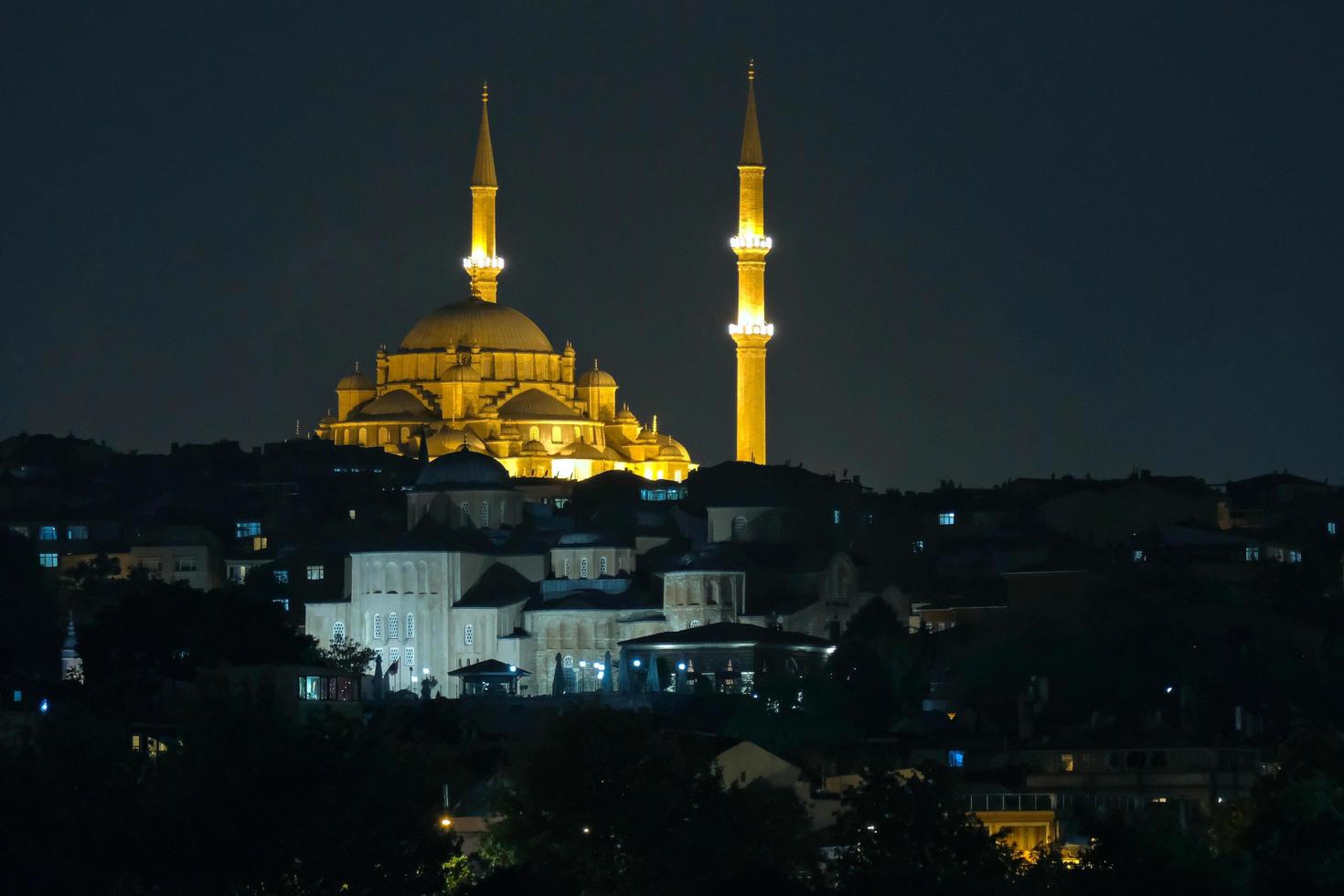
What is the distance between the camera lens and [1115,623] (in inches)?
3314

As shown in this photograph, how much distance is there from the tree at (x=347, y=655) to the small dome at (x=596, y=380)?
77.8 ft

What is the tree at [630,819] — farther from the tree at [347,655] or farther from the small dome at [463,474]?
the small dome at [463,474]

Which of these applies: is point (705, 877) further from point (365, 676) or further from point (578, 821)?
point (365, 676)

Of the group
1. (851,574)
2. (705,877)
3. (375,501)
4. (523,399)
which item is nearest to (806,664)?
(851,574)

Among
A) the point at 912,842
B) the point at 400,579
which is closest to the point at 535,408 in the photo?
the point at 400,579

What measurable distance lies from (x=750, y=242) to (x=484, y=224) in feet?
38.3

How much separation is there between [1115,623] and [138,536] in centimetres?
2391

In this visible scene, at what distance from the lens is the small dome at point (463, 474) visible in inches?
3669

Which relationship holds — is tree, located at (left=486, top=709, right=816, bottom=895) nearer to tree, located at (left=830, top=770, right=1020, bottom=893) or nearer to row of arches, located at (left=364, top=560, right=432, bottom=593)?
tree, located at (left=830, top=770, right=1020, bottom=893)

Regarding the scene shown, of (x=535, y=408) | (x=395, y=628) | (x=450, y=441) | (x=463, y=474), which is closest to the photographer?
(x=395, y=628)

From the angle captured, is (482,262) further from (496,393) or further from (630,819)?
(630,819)

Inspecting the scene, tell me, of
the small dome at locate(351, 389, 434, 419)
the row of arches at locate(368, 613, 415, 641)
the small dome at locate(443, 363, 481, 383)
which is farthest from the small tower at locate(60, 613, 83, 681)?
the small dome at locate(351, 389, 434, 419)

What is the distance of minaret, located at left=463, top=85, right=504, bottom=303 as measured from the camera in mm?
110125

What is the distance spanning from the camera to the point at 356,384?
111 m
